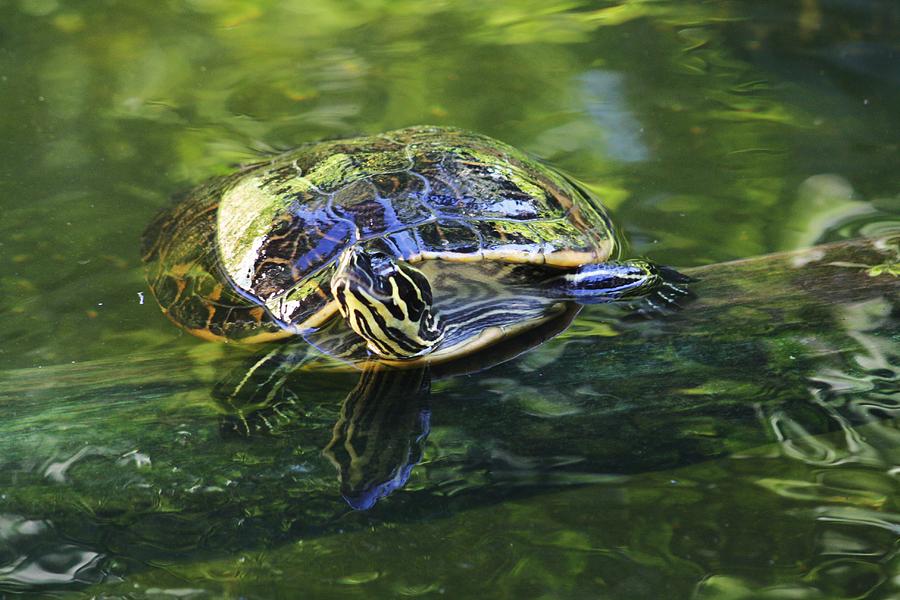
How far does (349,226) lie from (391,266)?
41cm

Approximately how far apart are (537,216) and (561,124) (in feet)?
5.52

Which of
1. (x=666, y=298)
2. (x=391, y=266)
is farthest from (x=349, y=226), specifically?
(x=666, y=298)

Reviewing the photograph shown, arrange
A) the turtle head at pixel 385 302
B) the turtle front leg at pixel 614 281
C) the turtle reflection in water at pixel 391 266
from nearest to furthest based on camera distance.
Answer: the turtle head at pixel 385 302
the turtle reflection in water at pixel 391 266
the turtle front leg at pixel 614 281

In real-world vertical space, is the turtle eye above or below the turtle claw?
above

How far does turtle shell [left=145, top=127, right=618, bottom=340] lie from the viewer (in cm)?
321

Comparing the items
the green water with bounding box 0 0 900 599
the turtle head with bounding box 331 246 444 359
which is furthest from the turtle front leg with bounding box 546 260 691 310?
the turtle head with bounding box 331 246 444 359

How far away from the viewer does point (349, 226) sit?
3.26m

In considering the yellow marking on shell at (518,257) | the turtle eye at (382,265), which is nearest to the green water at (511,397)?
the yellow marking on shell at (518,257)

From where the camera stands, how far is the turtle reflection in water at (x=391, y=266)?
9.89 ft

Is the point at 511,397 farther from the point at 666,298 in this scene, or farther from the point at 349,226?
the point at 349,226

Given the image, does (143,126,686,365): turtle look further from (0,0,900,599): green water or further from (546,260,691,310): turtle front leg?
(0,0,900,599): green water

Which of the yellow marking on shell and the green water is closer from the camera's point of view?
the green water

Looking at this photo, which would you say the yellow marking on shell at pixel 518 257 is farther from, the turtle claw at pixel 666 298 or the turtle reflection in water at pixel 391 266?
the turtle claw at pixel 666 298

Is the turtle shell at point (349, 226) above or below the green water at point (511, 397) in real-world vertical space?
above
